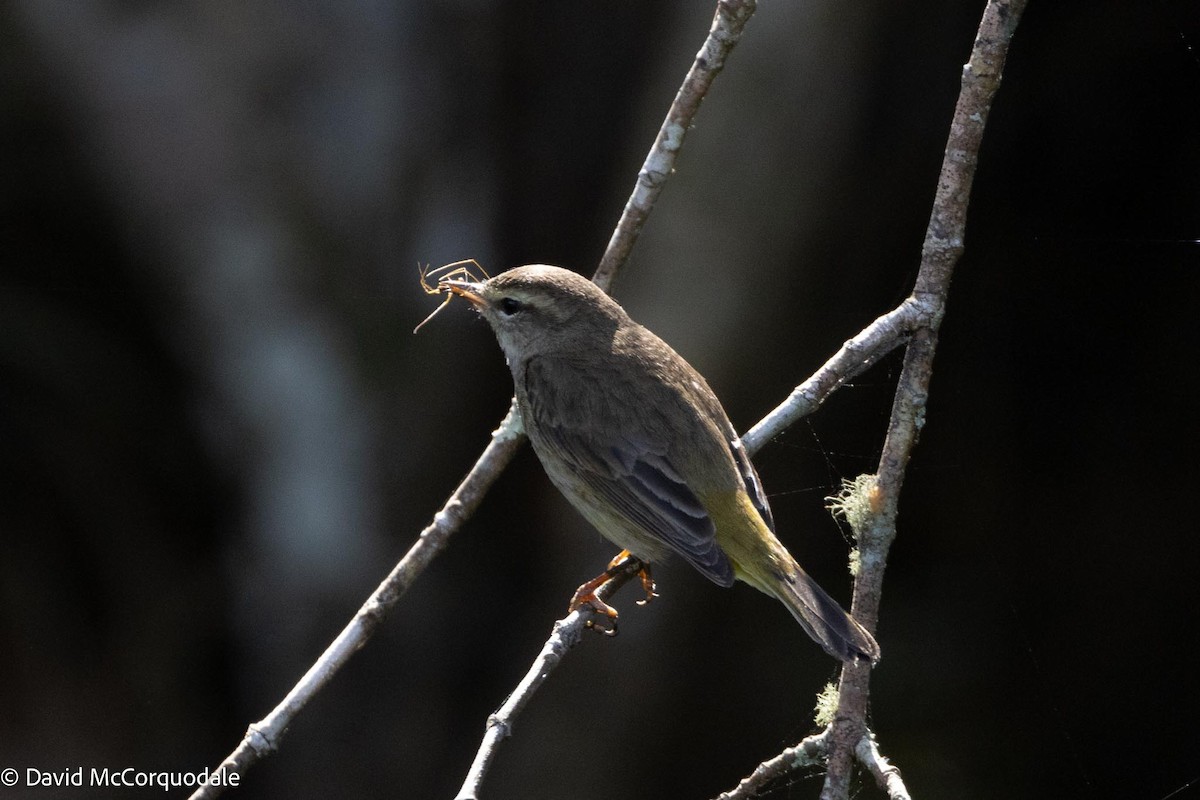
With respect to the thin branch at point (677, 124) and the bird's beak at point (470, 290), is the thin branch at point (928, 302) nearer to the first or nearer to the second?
the thin branch at point (677, 124)

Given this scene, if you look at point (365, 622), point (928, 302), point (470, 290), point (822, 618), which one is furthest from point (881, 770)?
point (470, 290)

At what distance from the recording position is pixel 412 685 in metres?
5.90

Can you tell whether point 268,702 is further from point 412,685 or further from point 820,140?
point 820,140

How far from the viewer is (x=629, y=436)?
402 cm

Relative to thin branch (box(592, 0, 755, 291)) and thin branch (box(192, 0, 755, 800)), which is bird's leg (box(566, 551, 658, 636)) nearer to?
thin branch (box(192, 0, 755, 800))

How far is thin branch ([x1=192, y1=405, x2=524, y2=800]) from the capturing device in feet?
9.56

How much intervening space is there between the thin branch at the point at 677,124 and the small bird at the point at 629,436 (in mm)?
460

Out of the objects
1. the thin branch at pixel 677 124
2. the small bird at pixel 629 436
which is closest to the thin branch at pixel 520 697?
the small bird at pixel 629 436

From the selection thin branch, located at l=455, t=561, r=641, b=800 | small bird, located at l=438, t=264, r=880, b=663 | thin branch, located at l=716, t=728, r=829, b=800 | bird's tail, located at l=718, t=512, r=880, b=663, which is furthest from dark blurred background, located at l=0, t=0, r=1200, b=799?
thin branch, located at l=716, t=728, r=829, b=800

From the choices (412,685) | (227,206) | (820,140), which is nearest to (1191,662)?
(820,140)

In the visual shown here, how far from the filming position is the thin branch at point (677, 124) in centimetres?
347

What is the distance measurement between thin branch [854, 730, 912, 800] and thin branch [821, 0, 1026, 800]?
9 cm

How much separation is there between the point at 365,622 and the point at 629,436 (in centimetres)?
118

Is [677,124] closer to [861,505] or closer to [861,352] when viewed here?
[861,352]
